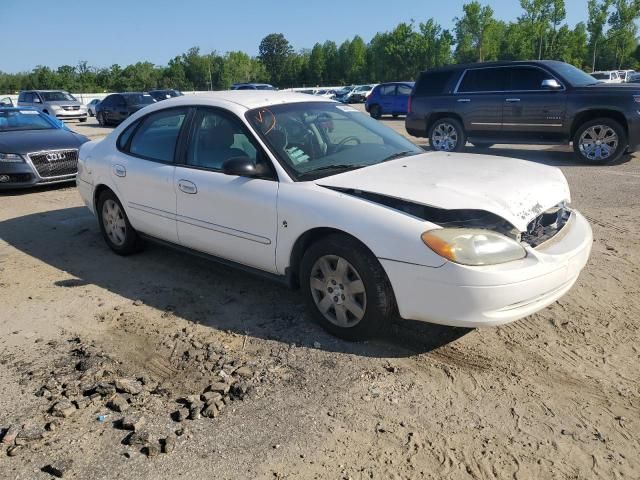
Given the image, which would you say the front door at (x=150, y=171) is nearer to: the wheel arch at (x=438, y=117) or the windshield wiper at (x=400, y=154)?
the windshield wiper at (x=400, y=154)

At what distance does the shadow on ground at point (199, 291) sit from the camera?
369cm

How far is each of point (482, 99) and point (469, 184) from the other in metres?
8.28

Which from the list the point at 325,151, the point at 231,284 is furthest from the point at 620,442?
the point at 231,284

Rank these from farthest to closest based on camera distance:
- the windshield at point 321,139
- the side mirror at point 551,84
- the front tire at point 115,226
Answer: the side mirror at point 551,84
the front tire at point 115,226
the windshield at point 321,139

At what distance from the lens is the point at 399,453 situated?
2590 mm

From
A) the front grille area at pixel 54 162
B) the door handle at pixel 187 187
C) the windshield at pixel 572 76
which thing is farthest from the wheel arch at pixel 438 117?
the door handle at pixel 187 187

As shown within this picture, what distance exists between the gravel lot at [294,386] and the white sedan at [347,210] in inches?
14.0

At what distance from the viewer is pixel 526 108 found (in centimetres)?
1049

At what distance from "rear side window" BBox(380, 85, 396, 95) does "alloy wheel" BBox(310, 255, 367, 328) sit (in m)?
22.1

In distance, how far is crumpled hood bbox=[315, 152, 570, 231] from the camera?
328 centimetres

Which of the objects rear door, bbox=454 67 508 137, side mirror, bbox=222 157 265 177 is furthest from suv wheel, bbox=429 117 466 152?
side mirror, bbox=222 157 265 177

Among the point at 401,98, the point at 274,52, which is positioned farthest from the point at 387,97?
the point at 274,52

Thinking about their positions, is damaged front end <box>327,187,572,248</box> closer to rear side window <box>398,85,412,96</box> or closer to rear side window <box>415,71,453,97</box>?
rear side window <box>415,71,453,97</box>

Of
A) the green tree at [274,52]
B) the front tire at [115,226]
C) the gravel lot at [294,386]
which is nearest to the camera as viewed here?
the gravel lot at [294,386]
